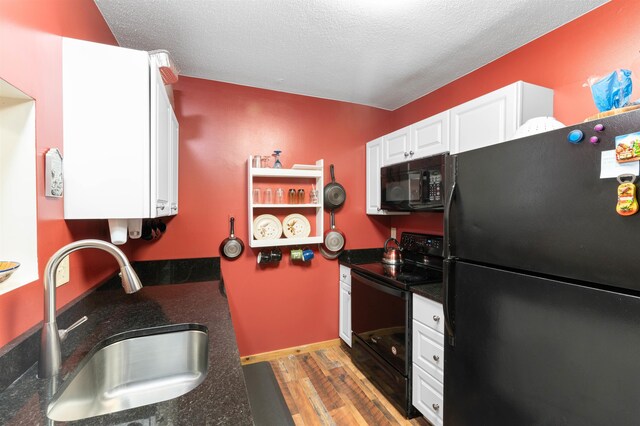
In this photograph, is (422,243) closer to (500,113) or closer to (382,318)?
(382,318)

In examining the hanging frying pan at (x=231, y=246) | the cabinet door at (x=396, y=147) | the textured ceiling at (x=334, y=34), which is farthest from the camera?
the hanging frying pan at (x=231, y=246)

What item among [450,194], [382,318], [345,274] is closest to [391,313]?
[382,318]

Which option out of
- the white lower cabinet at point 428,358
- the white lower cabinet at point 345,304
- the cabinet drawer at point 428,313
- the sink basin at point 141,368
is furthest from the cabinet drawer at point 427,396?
the sink basin at point 141,368

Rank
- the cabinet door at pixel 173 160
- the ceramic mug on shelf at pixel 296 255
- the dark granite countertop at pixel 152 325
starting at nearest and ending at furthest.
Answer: the dark granite countertop at pixel 152 325
the cabinet door at pixel 173 160
the ceramic mug on shelf at pixel 296 255

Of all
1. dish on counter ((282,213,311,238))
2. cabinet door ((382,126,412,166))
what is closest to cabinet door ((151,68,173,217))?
dish on counter ((282,213,311,238))

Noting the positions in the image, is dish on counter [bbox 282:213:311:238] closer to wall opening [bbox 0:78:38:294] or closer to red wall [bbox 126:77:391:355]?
red wall [bbox 126:77:391:355]

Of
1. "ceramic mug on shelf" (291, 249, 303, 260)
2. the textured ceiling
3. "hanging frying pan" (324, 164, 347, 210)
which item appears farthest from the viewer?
"hanging frying pan" (324, 164, 347, 210)

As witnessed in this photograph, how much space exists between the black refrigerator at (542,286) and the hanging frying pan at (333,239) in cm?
141

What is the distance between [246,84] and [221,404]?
2.35 metres

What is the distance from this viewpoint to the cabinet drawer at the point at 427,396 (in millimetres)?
1566

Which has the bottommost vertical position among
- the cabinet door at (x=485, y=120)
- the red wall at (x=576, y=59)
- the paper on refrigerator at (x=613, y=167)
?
the paper on refrigerator at (x=613, y=167)

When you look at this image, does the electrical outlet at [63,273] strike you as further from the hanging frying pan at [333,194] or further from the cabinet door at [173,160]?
the hanging frying pan at [333,194]

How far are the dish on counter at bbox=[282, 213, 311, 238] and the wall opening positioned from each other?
1.68 metres

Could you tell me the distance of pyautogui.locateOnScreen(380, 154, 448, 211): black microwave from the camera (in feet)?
6.05
